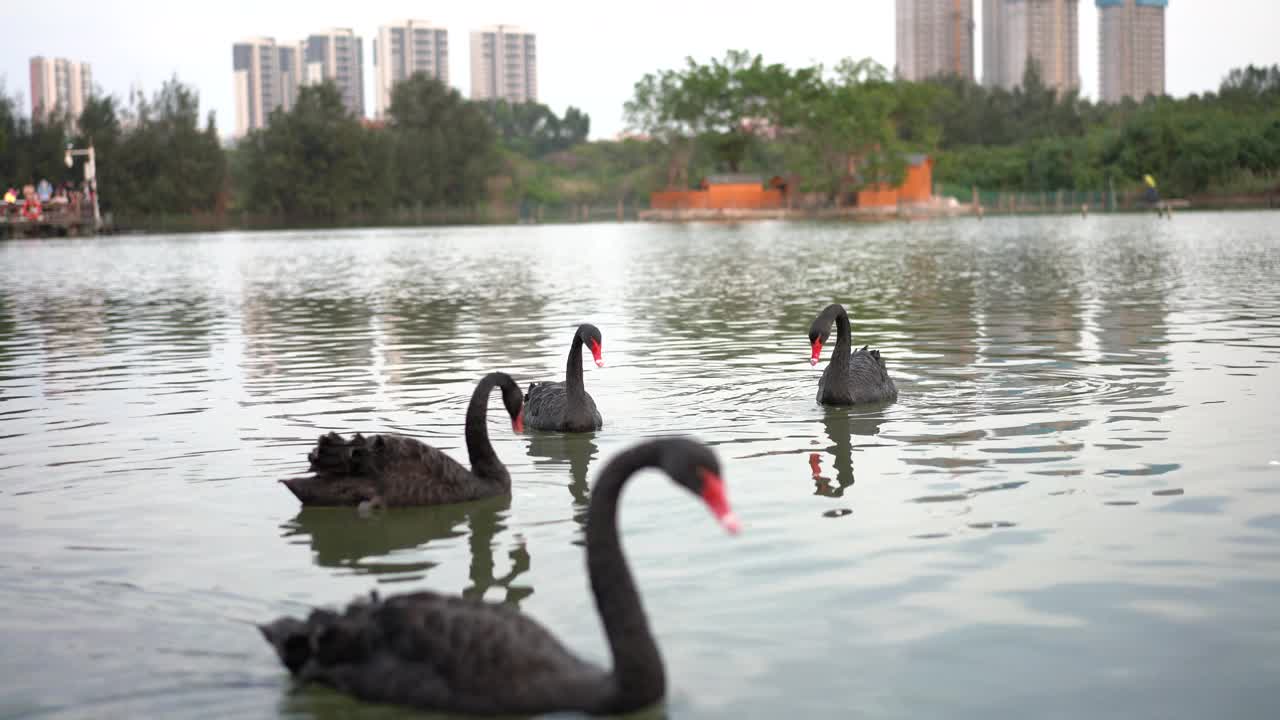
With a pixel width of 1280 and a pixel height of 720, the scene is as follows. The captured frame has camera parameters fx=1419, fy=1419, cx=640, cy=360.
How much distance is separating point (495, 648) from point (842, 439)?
477 cm

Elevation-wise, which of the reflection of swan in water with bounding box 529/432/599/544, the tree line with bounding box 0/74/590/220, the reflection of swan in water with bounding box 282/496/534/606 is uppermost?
the tree line with bounding box 0/74/590/220

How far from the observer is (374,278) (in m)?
28.1

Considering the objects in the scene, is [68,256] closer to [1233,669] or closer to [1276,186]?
[1233,669]

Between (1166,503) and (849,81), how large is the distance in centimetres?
8022

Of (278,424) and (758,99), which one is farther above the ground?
(758,99)

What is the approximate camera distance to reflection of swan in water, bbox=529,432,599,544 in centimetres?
741

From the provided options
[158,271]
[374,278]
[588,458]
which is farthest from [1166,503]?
[158,271]

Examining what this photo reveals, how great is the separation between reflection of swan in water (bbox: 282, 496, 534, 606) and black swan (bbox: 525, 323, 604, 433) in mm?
1883

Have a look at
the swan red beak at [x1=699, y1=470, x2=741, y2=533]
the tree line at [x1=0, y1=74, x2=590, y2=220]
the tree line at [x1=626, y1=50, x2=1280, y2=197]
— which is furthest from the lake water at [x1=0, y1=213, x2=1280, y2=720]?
the tree line at [x1=0, y1=74, x2=590, y2=220]

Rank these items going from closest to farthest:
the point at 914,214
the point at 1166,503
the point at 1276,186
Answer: the point at 1166,503 < the point at 1276,186 < the point at 914,214

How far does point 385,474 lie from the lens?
6723 mm

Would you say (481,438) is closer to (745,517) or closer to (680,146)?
(745,517)

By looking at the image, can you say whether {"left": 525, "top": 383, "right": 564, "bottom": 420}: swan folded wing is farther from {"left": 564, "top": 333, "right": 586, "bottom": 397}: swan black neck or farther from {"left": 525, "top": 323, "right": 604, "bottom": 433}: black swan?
{"left": 564, "top": 333, "right": 586, "bottom": 397}: swan black neck

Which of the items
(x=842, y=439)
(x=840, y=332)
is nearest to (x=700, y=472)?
(x=842, y=439)
